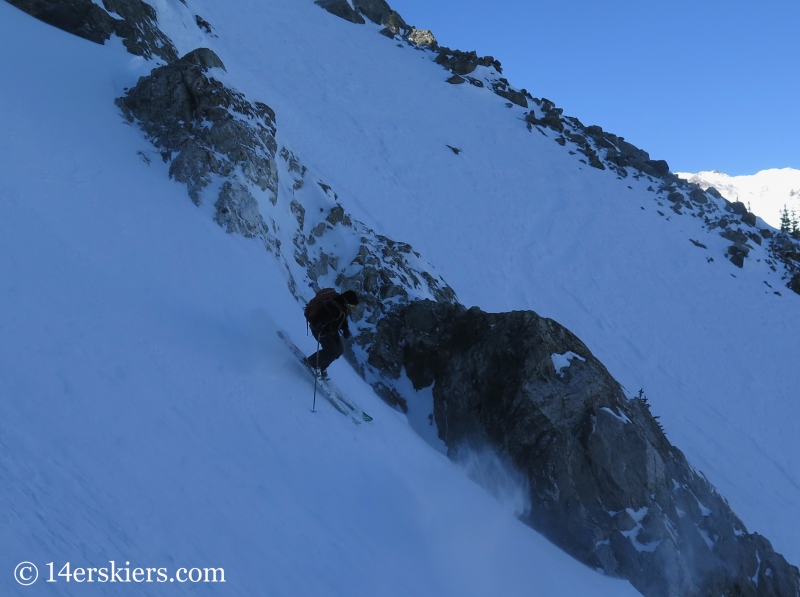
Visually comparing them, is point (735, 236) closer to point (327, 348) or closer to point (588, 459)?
point (588, 459)

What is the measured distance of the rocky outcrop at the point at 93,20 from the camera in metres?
14.6

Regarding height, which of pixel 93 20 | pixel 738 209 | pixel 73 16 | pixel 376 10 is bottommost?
pixel 73 16

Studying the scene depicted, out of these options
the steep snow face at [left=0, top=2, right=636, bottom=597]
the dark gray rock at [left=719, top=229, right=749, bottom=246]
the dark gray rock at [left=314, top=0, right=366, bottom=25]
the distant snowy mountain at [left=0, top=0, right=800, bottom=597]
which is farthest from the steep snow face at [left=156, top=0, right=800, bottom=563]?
the dark gray rock at [left=314, top=0, right=366, bottom=25]

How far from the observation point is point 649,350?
2030 cm

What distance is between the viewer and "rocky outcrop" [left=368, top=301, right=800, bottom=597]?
31.0ft

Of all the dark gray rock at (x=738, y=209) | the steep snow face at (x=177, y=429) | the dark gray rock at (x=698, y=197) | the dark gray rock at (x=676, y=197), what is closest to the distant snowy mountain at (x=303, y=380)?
the steep snow face at (x=177, y=429)

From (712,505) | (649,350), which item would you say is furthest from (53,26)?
(649,350)

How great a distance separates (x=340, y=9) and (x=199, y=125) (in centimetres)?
3950

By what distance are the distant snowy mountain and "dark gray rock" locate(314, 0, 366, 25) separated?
2650 centimetres

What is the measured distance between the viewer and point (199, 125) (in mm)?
11734

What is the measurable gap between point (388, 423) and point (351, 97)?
24982mm

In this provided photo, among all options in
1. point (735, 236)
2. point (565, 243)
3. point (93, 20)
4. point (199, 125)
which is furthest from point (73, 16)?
point (735, 236)

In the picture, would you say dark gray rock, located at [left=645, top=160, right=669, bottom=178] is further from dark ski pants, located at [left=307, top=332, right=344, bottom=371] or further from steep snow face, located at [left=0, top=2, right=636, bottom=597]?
dark ski pants, located at [left=307, top=332, right=344, bottom=371]

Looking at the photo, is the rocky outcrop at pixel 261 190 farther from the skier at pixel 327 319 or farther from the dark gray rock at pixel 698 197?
the dark gray rock at pixel 698 197
